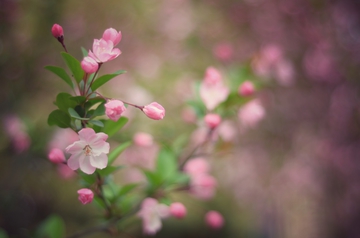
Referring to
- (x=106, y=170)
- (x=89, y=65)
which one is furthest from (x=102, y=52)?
(x=106, y=170)

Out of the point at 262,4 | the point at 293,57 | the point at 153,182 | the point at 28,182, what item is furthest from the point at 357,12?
the point at 28,182

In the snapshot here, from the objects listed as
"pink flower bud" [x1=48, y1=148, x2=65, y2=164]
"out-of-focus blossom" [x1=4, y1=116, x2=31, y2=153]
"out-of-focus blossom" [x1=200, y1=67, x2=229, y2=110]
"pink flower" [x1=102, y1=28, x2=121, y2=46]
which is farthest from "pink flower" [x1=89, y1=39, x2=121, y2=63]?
"out-of-focus blossom" [x1=4, y1=116, x2=31, y2=153]

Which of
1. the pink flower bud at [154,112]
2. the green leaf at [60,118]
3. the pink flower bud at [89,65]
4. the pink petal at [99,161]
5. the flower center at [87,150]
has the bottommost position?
the pink petal at [99,161]

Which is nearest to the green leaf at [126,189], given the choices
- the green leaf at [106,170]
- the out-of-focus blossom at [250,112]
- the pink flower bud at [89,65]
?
the green leaf at [106,170]

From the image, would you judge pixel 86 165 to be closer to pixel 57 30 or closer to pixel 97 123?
pixel 97 123

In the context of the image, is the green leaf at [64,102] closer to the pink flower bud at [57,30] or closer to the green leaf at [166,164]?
the pink flower bud at [57,30]

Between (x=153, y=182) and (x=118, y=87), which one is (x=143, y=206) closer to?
(x=153, y=182)

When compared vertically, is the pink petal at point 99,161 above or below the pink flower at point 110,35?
below
